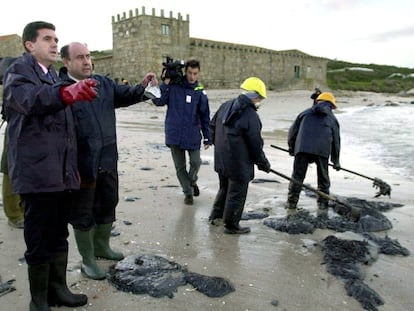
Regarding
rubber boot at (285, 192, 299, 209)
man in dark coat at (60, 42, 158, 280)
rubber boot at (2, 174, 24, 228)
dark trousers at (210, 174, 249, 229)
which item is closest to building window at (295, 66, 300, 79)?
rubber boot at (285, 192, 299, 209)

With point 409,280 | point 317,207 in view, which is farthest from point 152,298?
point 317,207

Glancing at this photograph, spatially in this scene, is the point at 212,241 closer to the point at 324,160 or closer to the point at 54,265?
the point at 54,265

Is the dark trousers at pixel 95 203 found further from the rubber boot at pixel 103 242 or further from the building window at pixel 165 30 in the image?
the building window at pixel 165 30

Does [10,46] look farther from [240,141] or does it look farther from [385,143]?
[240,141]

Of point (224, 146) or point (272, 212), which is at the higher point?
point (224, 146)

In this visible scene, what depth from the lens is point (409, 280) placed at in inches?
148

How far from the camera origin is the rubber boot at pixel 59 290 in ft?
10.3

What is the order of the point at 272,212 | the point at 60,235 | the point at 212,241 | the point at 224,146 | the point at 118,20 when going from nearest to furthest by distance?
the point at 60,235
the point at 212,241
the point at 224,146
the point at 272,212
the point at 118,20

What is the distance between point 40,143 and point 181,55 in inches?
1544

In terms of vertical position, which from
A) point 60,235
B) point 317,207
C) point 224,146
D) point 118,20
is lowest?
point 317,207

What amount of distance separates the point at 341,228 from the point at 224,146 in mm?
1771

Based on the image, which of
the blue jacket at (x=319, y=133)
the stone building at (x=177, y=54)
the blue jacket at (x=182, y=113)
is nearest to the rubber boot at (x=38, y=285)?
the blue jacket at (x=182, y=113)

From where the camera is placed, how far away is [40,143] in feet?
9.14

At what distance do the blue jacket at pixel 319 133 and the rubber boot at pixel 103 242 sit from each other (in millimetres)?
3342
